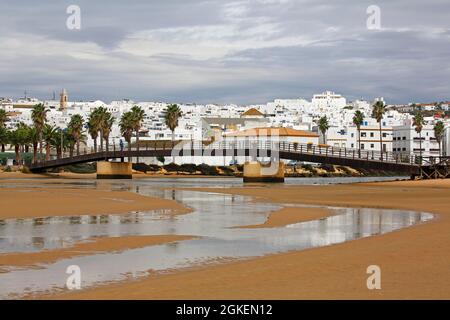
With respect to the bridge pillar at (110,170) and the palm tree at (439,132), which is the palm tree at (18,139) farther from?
the palm tree at (439,132)

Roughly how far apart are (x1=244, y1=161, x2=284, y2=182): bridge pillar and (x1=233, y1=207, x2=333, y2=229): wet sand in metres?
51.4

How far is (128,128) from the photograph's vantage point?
472 feet

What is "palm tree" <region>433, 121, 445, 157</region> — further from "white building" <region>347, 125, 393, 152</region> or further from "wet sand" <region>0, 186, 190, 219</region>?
"wet sand" <region>0, 186, 190, 219</region>

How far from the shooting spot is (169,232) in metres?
25.5

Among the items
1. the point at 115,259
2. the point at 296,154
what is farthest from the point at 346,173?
the point at 115,259

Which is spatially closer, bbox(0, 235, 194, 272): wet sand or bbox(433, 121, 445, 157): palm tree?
bbox(0, 235, 194, 272): wet sand

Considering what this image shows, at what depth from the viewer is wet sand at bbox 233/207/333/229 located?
2897 centimetres

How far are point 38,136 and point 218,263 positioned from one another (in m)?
129

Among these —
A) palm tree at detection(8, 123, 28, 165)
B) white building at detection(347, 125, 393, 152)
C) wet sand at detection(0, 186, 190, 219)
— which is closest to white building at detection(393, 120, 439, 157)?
white building at detection(347, 125, 393, 152)

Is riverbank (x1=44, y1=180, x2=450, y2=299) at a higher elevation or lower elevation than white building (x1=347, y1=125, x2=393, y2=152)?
lower

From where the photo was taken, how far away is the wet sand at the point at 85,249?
18.0 m

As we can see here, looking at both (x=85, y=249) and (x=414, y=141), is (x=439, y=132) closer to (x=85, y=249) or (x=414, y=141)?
(x=414, y=141)

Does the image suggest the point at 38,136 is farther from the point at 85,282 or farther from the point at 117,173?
the point at 85,282

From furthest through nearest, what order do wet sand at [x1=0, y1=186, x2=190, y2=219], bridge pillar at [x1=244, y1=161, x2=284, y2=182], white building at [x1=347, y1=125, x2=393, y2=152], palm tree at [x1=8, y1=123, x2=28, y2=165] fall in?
white building at [x1=347, y1=125, x2=393, y2=152], palm tree at [x1=8, y1=123, x2=28, y2=165], bridge pillar at [x1=244, y1=161, x2=284, y2=182], wet sand at [x1=0, y1=186, x2=190, y2=219]
